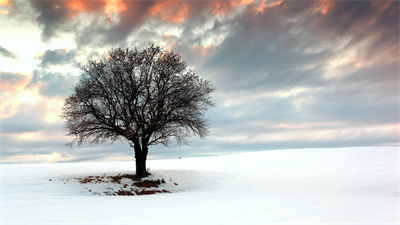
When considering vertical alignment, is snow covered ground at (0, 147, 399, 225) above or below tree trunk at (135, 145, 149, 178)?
below

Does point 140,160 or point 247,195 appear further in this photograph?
point 140,160

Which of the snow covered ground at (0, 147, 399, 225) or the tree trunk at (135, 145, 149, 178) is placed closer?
the snow covered ground at (0, 147, 399, 225)

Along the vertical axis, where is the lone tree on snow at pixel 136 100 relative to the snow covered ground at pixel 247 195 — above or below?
above

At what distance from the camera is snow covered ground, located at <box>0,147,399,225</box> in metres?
11.2

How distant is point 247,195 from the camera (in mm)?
18047

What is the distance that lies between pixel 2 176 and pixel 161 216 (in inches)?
808

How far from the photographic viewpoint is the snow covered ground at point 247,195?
441 inches

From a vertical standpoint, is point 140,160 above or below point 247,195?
above

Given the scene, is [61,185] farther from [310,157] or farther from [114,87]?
[310,157]

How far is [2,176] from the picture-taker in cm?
2467

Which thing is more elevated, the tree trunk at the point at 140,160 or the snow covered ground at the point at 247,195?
the tree trunk at the point at 140,160

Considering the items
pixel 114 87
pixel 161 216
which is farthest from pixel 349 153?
pixel 161 216

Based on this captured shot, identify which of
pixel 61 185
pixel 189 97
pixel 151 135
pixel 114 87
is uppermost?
pixel 114 87

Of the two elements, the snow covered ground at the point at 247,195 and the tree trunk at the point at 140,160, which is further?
the tree trunk at the point at 140,160
